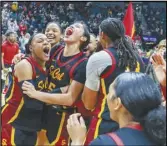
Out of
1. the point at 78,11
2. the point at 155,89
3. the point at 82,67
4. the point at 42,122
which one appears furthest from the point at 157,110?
the point at 78,11

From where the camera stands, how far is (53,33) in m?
2.99

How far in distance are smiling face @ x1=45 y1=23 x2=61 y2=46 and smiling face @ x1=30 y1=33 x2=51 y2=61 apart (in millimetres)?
173

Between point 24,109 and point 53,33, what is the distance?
0.63 meters

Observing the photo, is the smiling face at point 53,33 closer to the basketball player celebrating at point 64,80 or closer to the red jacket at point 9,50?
the basketball player celebrating at point 64,80

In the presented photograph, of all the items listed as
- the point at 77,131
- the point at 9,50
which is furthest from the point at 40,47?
the point at 9,50

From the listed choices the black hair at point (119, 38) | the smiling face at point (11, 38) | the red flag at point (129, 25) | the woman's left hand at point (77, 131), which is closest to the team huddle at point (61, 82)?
the black hair at point (119, 38)

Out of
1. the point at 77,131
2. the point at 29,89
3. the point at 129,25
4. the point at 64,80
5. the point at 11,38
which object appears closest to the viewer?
the point at 77,131

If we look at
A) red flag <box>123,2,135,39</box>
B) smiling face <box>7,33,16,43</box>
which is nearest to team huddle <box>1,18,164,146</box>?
red flag <box>123,2,135,39</box>

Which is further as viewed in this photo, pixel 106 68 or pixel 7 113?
pixel 7 113

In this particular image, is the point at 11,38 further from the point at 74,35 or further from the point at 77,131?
the point at 77,131

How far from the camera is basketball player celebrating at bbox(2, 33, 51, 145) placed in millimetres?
2596

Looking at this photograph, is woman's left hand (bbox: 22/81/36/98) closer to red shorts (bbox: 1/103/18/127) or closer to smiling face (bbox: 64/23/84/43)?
red shorts (bbox: 1/103/18/127)

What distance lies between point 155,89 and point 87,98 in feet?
2.57

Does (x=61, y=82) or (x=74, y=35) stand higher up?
(x=74, y=35)
